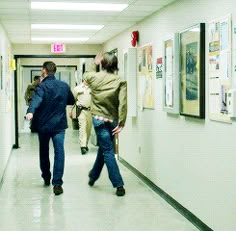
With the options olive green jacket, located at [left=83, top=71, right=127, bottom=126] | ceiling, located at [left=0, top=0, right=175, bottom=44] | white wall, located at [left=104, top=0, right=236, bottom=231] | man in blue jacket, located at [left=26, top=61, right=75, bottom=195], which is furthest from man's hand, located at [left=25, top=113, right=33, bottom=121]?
white wall, located at [left=104, top=0, right=236, bottom=231]

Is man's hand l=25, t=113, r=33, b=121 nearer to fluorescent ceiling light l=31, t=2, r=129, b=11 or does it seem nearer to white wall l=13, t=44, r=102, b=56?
fluorescent ceiling light l=31, t=2, r=129, b=11

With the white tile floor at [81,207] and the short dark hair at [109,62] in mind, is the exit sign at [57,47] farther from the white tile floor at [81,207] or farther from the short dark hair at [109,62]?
the short dark hair at [109,62]

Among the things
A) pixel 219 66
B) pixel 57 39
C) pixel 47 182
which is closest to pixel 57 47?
pixel 57 39

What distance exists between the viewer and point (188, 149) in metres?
4.22

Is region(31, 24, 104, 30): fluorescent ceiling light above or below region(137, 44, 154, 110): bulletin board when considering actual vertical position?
above

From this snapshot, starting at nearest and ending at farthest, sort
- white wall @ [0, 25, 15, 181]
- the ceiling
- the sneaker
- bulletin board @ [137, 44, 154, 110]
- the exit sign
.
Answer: the ceiling < bulletin board @ [137, 44, 154, 110] < the sneaker < white wall @ [0, 25, 15, 181] < the exit sign

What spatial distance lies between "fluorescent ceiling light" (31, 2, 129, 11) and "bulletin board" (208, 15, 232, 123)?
1.71 metres

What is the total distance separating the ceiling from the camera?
487 centimetres

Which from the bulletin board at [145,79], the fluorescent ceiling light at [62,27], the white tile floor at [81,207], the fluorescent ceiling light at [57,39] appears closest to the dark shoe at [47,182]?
the white tile floor at [81,207]

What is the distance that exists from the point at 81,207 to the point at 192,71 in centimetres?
178

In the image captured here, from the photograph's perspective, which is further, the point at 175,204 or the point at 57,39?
the point at 57,39

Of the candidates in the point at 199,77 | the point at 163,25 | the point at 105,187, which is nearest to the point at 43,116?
the point at 105,187

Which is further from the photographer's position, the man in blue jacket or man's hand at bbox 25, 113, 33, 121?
the man in blue jacket

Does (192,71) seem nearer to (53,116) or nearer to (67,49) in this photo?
(53,116)
